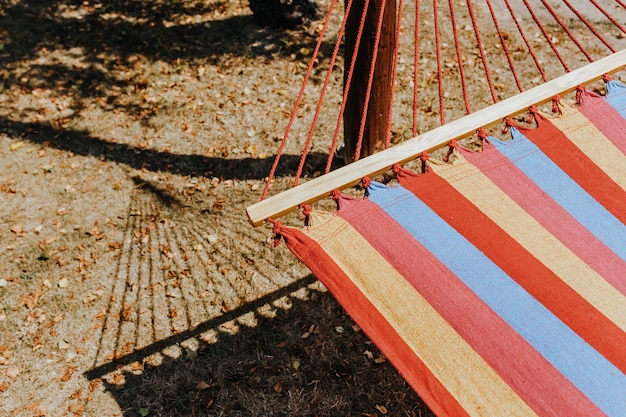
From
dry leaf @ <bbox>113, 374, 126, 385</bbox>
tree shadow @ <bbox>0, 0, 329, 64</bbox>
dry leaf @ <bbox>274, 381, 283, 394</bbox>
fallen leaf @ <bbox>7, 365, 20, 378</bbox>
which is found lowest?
dry leaf @ <bbox>274, 381, 283, 394</bbox>

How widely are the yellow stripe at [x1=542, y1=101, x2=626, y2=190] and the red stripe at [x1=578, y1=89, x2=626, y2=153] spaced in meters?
0.03

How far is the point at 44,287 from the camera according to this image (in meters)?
4.61

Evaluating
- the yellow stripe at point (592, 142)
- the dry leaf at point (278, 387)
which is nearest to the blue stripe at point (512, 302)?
the yellow stripe at point (592, 142)

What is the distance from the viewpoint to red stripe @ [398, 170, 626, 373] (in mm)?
1904

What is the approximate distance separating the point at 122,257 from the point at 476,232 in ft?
12.0

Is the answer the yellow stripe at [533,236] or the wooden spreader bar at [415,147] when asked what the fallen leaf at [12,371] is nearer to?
the wooden spreader bar at [415,147]

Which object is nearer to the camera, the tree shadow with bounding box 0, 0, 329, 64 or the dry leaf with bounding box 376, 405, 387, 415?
the dry leaf with bounding box 376, 405, 387, 415

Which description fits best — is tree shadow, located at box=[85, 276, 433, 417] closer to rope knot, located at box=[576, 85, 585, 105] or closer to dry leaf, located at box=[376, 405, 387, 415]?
dry leaf, located at box=[376, 405, 387, 415]

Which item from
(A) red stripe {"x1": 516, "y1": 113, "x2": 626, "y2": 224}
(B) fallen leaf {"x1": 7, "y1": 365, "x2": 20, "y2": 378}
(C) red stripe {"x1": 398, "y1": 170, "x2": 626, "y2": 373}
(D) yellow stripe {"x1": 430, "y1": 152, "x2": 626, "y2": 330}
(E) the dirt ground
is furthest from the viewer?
(B) fallen leaf {"x1": 7, "y1": 365, "x2": 20, "y2": 378}

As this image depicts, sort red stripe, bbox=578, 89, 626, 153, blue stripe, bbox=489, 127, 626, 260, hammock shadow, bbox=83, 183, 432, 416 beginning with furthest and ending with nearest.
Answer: hammock shadow, bbox=83, 183, 432, 416 → red stripe, bbox=578, 89, 626, 153 → blue stripe, bbox=489, 127, 626, 260

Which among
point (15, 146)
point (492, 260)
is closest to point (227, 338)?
point (492, 260)

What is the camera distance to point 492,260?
2.09 metres

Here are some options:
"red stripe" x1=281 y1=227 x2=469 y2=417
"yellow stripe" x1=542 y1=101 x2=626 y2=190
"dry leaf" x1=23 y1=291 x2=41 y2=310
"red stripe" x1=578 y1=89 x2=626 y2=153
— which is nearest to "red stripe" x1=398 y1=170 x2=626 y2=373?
"red stripe" x1=281 y1=227 x2=469 y2=417

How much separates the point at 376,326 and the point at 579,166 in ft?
4.42
